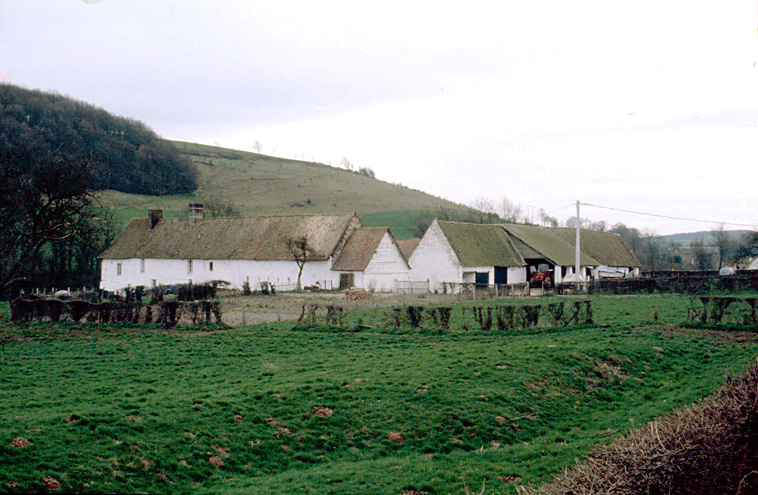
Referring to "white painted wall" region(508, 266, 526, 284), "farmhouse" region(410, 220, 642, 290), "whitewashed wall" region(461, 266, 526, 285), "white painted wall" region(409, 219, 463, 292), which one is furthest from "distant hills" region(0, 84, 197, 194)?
"white painted wall" region(508, 266, 526, 284)

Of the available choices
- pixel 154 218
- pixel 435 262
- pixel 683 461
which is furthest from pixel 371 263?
pixel 683 461

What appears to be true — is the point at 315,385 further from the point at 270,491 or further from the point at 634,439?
the point at 634,439

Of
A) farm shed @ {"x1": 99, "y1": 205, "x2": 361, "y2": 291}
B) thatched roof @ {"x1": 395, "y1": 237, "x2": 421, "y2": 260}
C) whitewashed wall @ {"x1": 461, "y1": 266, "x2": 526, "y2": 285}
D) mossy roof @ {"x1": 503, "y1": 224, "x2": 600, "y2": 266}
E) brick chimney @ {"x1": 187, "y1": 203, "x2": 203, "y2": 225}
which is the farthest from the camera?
thatched roof @ {"x1": 395, "y1": 237, "x2": 421, "y2": 260}

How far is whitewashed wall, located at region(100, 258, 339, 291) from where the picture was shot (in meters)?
54.2

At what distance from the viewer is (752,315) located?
76.6 feet

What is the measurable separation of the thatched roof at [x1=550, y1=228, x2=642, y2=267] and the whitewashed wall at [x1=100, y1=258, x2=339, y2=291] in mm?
25409

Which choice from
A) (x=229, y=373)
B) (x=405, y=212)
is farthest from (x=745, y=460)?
(x=405, y=212)

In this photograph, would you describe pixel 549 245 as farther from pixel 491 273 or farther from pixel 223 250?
pixel 223 250

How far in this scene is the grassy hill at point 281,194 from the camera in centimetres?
9300

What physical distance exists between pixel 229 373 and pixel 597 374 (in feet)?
31.3

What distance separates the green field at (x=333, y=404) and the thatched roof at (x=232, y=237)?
109ft

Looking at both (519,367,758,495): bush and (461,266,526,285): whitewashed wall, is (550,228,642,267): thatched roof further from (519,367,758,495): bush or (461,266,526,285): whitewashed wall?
(519,367,758,495): bush

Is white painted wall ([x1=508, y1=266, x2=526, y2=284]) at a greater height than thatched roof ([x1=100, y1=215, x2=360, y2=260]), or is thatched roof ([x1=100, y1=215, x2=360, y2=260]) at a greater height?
thatched roof ([x1=100, y1=215, x2=360, y2=260])

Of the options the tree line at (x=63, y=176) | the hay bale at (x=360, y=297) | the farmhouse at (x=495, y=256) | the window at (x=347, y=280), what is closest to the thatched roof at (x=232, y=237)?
the window at (x=347, y=280)
